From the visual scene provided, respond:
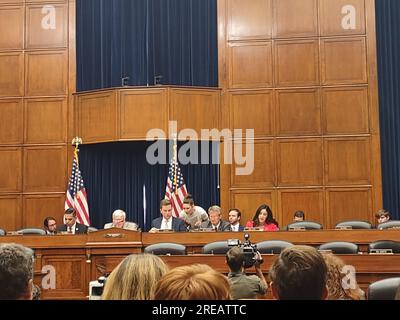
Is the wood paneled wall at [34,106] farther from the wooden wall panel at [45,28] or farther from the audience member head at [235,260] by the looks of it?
the audience member head at [235,260]

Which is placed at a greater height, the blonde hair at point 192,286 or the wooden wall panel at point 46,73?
the wooden wall panel at point 46,73

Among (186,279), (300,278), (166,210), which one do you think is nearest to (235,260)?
(300,278)

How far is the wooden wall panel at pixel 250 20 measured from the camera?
11.8m

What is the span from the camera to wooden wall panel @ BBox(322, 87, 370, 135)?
11.4 metres

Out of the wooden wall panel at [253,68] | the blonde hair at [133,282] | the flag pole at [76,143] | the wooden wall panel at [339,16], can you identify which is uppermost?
the wooden wall panel at [339,16]

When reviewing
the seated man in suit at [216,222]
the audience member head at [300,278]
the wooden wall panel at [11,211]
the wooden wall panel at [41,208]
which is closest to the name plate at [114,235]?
the seated man in suit at [216,222]

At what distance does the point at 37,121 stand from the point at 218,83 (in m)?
3.46

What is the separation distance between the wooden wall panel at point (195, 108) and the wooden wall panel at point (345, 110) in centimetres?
198

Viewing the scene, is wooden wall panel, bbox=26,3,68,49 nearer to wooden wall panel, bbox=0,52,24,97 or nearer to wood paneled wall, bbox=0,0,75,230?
wood paneled wall, bbox=0,0,75,230

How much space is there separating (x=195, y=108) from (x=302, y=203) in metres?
2.55

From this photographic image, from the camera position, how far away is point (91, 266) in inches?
314

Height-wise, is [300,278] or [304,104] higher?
[304,104]

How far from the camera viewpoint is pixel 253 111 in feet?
38.3

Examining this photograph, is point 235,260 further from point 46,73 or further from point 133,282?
point 46,73
